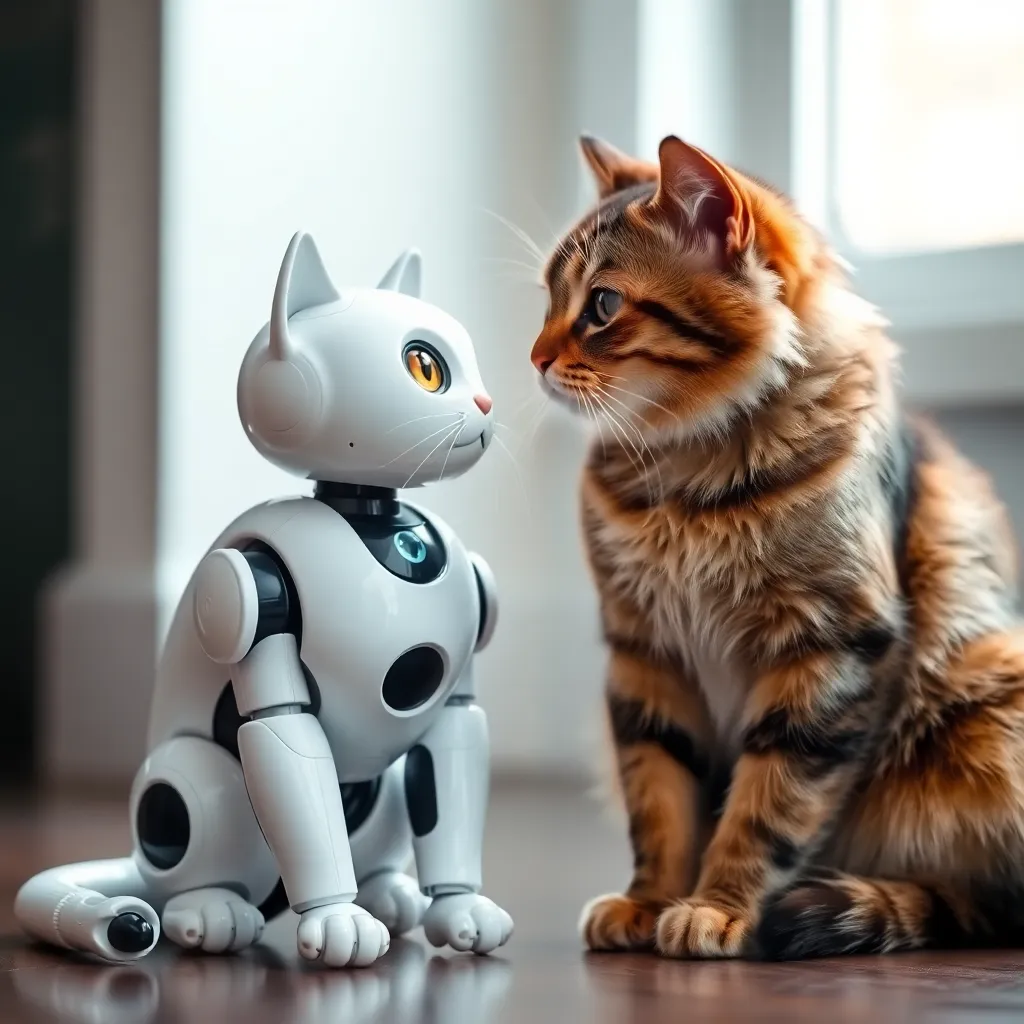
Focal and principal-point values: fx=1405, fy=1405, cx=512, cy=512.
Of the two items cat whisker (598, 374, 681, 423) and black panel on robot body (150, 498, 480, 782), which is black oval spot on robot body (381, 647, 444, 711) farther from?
cat whisker (598, 374, 681, 423)

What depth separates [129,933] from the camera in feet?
2.84

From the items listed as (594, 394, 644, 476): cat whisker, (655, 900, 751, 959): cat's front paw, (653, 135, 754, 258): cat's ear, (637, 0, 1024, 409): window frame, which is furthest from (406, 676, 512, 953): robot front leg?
(637, 0, 1024, 409): window frame

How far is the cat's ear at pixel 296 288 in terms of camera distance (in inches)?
35.5

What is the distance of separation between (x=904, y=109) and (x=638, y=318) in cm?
129

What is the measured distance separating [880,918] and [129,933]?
0.49 m

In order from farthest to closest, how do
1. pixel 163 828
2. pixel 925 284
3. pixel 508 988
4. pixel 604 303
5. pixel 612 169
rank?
1. pixel 925 284
2. pixel 612 169
3. pixel 604 303
4. pixel 163 828
5. pixel 508 988

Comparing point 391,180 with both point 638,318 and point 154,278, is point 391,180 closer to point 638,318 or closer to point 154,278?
point 154,278

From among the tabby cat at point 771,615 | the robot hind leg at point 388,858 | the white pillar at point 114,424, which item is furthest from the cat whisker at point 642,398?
the white pillar at point 114,424

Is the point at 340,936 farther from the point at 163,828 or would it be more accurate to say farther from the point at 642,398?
the point at 642,398

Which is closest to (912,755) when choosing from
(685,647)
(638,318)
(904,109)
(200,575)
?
(685,647)

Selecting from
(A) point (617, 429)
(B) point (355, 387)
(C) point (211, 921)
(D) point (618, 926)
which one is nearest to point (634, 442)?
(A) point (617, 429)

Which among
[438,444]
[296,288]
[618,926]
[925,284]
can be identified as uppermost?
[925,284]

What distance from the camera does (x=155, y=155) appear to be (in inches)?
79.9

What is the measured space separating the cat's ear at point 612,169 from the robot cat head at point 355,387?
319 mm
